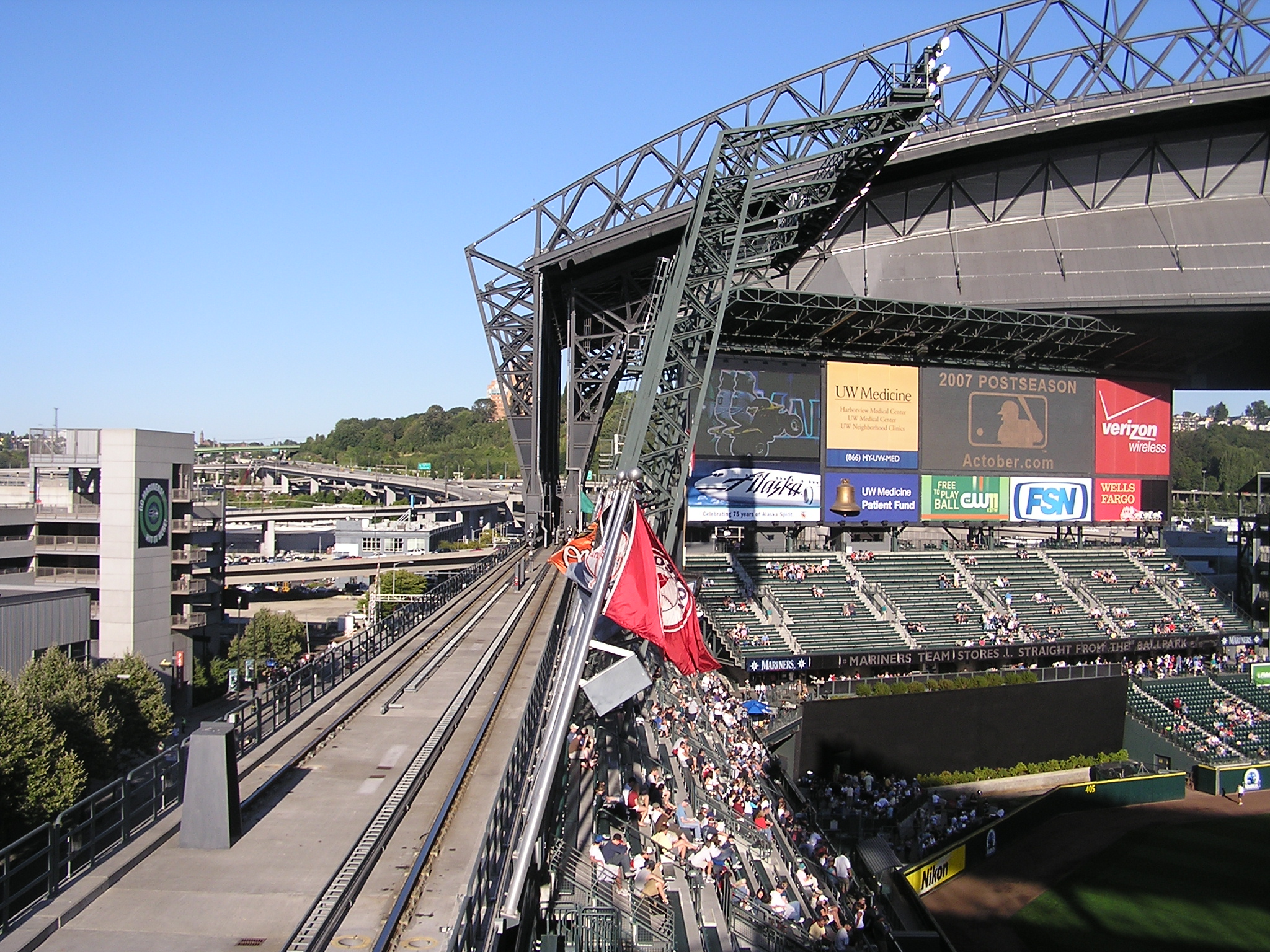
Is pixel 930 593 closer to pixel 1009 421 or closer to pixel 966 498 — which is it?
Answer: pixel 966 498

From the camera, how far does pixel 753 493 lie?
3466 cm

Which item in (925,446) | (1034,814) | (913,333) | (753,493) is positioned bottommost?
(1034,814)

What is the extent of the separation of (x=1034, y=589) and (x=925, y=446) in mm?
6872

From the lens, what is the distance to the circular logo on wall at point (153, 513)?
3891 cm

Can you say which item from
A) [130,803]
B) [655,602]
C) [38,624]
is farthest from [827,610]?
[38,624]

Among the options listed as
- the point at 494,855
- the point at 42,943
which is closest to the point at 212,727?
the point at 42,943

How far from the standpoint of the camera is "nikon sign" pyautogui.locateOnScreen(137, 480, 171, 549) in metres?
38.8

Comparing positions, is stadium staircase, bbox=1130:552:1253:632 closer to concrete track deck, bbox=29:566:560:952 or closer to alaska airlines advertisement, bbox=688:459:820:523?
alaska airlines advertisement, bbox=688:459:820:523

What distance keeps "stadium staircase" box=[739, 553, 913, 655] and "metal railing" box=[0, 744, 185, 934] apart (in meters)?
21.8

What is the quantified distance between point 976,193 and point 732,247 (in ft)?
73.5

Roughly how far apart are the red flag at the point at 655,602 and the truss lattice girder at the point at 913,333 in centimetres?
2135

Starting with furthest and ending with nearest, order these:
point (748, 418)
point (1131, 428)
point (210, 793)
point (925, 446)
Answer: point (1131, 428)
point (925, 446)
point (748, 418)
point (210, 793)

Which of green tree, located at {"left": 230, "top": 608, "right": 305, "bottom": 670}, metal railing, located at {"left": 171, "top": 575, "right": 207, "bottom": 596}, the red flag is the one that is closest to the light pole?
green tree, located at {"left": 230, "top": 608, "right": 305, "bottom": 670}

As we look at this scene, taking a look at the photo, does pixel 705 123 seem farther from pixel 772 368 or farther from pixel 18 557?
pixel 18 557
